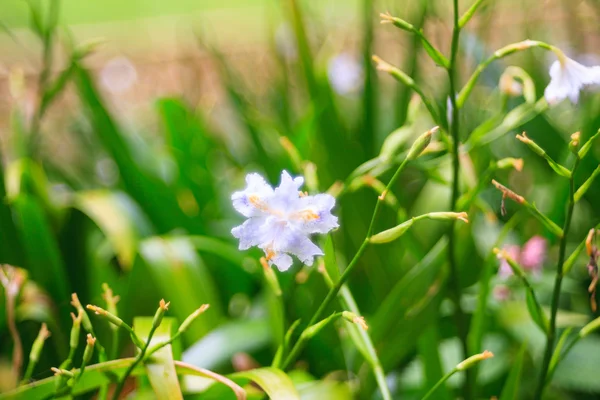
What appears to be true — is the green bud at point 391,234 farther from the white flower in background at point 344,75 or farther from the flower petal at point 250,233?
the white flower in background at point 344,75

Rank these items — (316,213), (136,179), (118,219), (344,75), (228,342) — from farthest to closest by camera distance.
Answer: (344,75)
(136,179)
(118,219)
(228,342)
(316,213)

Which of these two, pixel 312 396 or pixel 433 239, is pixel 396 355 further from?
pixel 433 239

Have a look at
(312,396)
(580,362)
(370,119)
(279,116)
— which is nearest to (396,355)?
(312,396)

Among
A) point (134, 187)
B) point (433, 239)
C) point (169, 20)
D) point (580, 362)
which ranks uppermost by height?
point (169, 20)

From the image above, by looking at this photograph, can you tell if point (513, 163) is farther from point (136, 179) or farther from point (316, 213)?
point (136, 179)

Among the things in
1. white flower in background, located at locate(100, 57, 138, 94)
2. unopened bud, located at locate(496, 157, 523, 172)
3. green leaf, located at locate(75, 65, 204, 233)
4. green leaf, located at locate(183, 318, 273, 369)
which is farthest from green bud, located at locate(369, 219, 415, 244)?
white flower in background, located at locate(100, 57, 138, 94)

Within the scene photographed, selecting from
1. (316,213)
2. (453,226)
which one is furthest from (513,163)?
(316,213)

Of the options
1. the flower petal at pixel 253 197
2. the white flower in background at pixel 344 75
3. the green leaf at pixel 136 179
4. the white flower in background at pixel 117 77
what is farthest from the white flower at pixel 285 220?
the white flower in background at pixel 117 77
